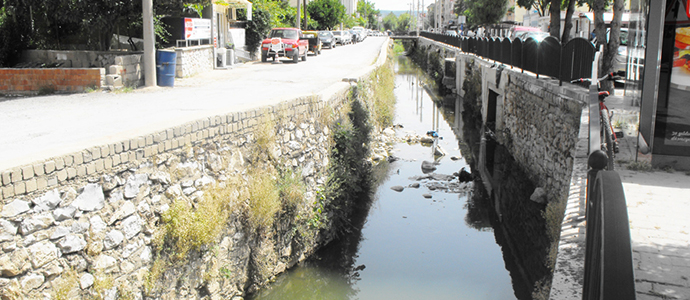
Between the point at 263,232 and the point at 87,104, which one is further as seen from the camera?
the point at 87,104

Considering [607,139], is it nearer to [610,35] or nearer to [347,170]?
[347,170]

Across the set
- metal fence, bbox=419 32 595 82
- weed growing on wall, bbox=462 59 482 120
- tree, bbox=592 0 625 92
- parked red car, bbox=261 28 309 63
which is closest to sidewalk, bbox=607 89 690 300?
metal fence, bbox=419 32 595 82

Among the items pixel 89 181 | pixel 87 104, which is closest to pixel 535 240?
pixel 89 181

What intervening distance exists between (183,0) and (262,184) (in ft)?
31.1

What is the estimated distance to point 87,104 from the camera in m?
10.5

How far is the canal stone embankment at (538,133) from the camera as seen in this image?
8.79m

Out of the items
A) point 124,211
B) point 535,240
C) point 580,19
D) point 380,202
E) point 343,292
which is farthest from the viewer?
point 580,19

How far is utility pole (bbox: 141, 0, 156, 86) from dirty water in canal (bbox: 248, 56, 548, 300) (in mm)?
6299

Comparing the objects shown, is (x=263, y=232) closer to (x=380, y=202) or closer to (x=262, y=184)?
(x=262, y=184)

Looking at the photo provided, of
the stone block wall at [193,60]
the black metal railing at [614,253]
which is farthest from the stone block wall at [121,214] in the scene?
the stone block wall at [193,60]

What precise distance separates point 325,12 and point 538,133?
49514 mm

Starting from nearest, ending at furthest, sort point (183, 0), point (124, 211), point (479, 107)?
point (124, 211), point (183, 0), point (479, 107)

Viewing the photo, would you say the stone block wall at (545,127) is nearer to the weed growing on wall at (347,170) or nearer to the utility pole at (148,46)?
the weed growing on wall at (347,170)

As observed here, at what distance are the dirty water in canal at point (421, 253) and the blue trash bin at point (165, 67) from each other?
6005 millimetres
